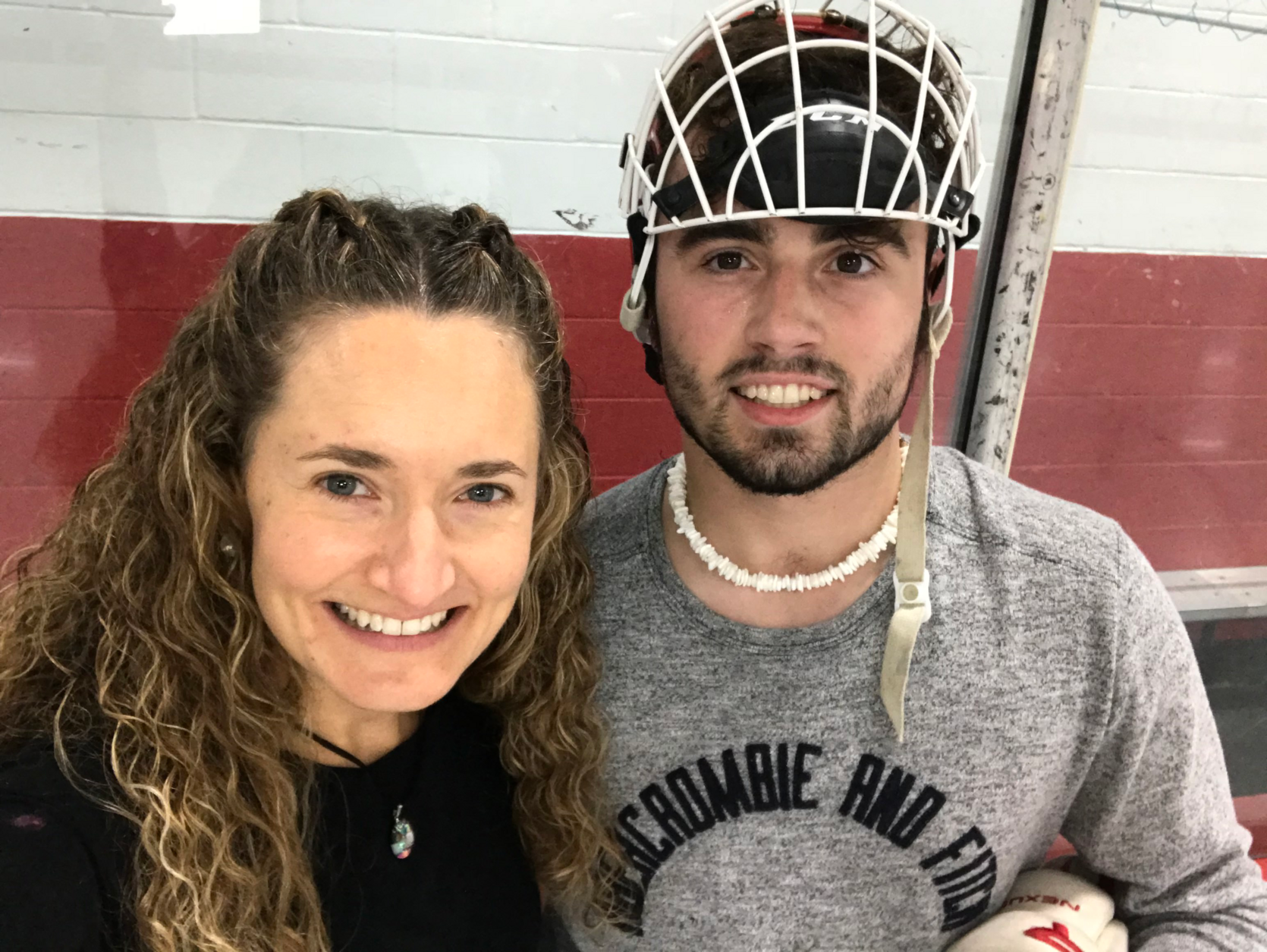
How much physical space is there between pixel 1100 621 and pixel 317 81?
1506 millimetres

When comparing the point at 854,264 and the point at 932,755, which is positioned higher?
the point at 854,264

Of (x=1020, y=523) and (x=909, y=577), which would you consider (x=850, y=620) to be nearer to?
(x=909, y=577)

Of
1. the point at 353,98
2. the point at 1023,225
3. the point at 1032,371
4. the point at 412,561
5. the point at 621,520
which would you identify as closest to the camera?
the point at 412,561

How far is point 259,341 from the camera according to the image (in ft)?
3.17

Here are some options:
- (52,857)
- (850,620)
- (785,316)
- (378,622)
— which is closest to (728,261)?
(785,316)

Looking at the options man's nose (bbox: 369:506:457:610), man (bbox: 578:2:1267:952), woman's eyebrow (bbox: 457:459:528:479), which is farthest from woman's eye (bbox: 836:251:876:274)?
man's nose (bbox: 369:506:457:610)

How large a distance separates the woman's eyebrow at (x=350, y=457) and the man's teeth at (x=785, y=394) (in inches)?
18.7

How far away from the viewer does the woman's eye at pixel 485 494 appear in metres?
1.00

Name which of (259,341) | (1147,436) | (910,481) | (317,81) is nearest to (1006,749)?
(910,481)

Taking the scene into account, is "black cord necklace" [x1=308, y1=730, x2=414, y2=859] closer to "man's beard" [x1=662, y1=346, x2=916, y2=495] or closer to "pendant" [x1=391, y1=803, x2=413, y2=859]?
"pendant" [x1=391, y1=803, x2=413, y2=859]

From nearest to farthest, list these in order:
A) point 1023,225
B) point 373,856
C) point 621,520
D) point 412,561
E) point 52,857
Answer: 1. point 52,857
2. point 412,561
3. point 373,856
4. point 621,520
5. point 1023,225

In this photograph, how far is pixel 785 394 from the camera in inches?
45.2

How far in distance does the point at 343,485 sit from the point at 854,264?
68 centimetres

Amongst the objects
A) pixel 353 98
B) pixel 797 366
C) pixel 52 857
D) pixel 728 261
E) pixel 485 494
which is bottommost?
pixel 52 857
